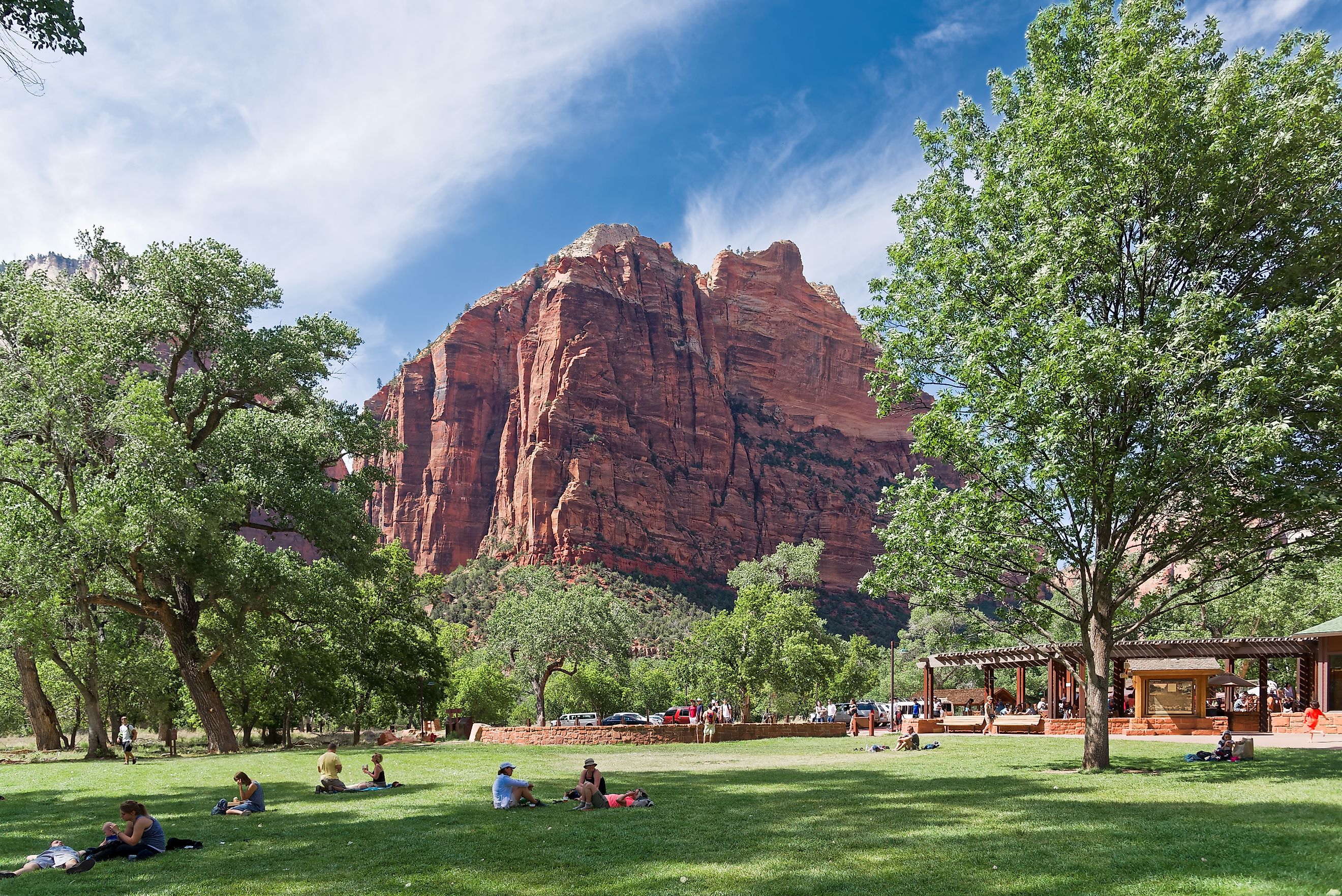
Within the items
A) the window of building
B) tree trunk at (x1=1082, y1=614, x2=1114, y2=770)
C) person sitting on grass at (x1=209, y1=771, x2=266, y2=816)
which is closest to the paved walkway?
the window of building

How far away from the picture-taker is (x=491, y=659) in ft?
219

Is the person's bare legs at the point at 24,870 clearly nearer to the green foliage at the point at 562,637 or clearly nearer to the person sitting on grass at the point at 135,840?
the person sitting on grass at the point at 135,840

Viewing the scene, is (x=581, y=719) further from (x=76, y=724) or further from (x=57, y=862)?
(x=57, y=862)

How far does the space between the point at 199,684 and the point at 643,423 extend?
403 ft

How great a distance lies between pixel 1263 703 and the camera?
27891 mm

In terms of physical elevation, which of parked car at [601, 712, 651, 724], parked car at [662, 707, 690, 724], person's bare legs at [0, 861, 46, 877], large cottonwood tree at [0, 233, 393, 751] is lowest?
parked car at [601, 712, 651, 724]

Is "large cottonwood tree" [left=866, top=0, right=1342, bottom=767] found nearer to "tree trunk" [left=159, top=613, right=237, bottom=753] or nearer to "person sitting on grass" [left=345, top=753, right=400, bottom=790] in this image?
"person sitting on grass" [left=345, top=753, right=400, bottom=790]

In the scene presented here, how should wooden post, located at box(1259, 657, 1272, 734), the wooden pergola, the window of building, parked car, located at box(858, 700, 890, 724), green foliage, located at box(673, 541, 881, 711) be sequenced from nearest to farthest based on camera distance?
wooden post, located at box(1259, 657, 1272, 734) < the wooden pergola < the window of building < parked car, located at box(858, 700, 890, 724) < green foliage, located at box(673, 541, 881, 711)

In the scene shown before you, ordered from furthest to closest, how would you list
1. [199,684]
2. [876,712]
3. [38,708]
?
[876,712] < [38,708] < [199,684]

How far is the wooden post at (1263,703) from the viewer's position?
27125mm

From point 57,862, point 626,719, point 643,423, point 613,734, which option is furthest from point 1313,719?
point 643,423

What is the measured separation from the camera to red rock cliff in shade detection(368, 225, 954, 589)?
13700 cm

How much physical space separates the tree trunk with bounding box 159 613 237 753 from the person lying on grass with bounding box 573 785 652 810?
59.0 ft

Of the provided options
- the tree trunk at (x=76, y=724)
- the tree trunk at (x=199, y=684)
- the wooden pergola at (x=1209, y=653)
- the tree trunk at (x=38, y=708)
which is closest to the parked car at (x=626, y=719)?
the wooden pergola at (x=1209, y=653)
